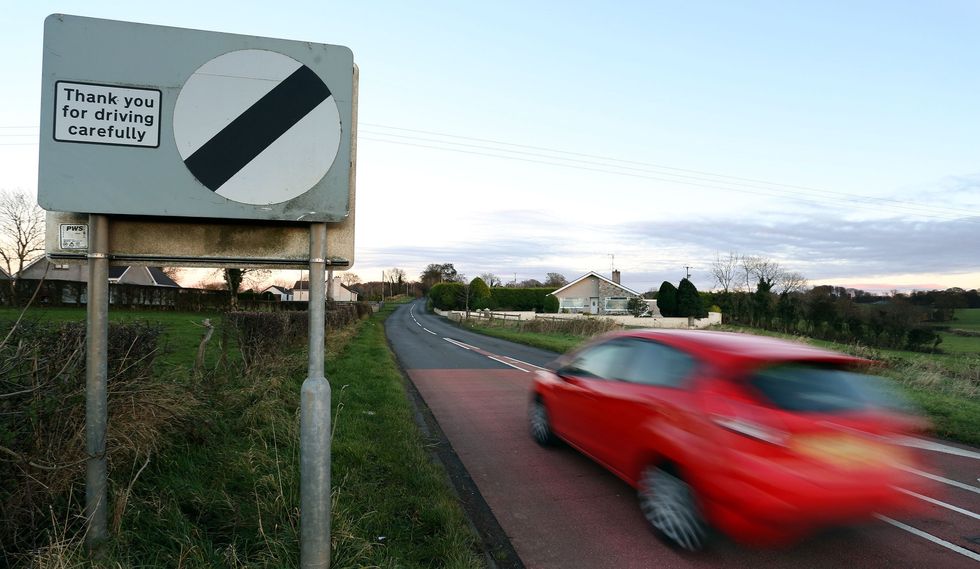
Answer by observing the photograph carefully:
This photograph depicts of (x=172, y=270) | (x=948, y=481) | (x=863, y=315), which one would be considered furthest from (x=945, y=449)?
(x=863, y=315)

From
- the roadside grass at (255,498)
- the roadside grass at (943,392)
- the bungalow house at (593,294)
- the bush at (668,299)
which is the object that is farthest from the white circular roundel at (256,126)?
the bungalow house at (593,294)

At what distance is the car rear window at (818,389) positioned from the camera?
3.37 meters

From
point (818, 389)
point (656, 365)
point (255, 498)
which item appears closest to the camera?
point (818, 389)

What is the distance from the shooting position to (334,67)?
256 centimetres

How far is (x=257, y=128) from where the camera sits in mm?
2506

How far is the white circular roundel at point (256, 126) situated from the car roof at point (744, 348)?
289cm

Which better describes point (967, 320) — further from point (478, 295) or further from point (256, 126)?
point (256, 126)

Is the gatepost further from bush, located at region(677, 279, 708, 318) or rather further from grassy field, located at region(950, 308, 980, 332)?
bush, located at region(677, 279, 708, 318)

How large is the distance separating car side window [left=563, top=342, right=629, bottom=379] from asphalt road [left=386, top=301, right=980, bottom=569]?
1.03 m

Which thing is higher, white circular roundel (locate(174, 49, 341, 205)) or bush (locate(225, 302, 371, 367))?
white circular roundel (locate(174, 49, 341, 205))

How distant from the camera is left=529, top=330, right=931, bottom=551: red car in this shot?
3.16 m

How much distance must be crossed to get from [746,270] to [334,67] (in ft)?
239

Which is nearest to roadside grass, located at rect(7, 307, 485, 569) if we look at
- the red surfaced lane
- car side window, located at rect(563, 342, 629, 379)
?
the red surfaced lane

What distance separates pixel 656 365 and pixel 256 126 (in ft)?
10.9
